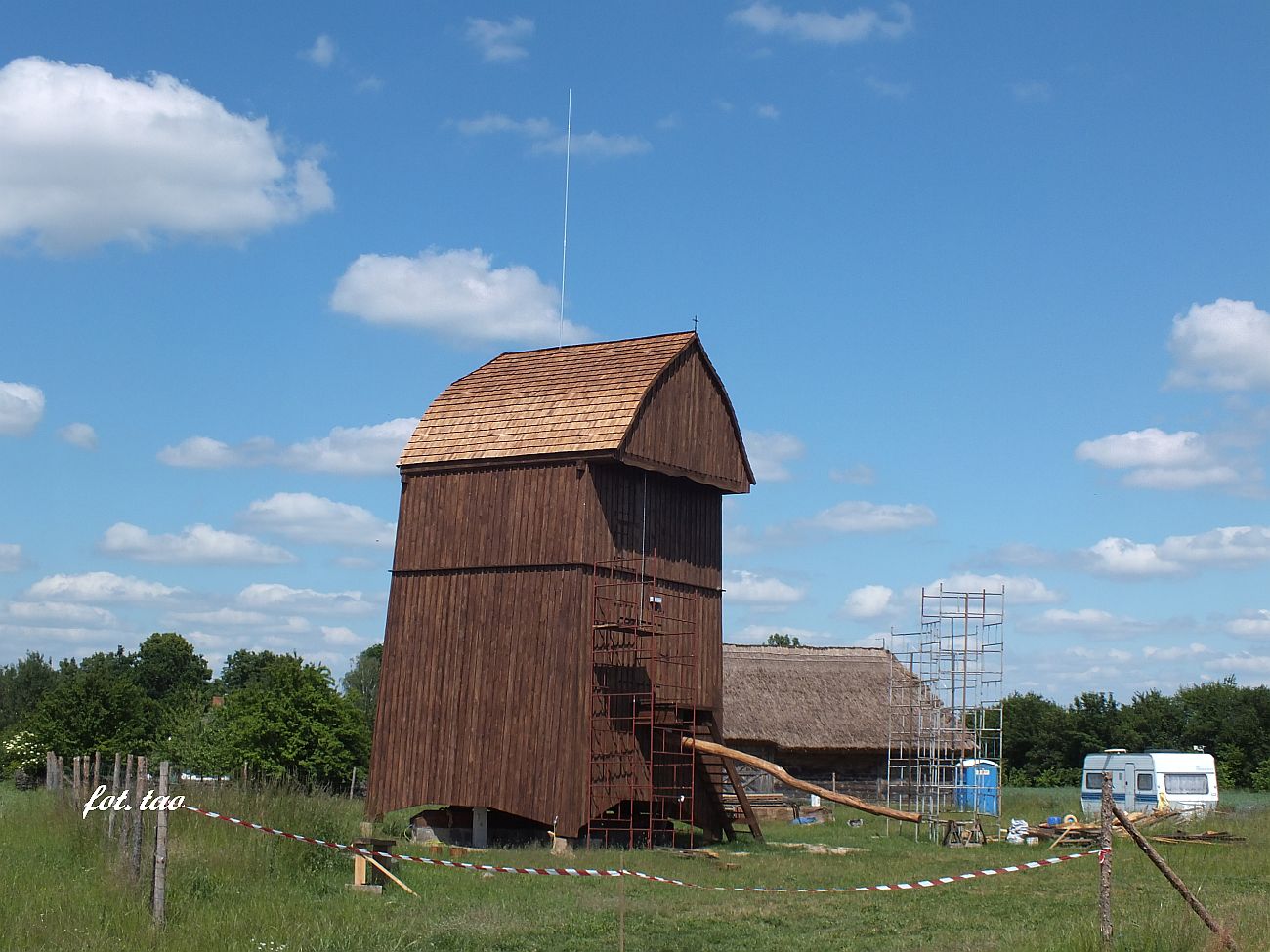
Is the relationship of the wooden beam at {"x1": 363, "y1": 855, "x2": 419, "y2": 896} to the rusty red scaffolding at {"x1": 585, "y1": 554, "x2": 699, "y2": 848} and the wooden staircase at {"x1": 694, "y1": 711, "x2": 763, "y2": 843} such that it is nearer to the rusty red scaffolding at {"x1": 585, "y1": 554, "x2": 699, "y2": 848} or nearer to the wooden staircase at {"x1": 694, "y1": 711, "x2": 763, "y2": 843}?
the rusty red scaffolding at {"x1": 585, "y1": 554, "x2": 699, "y2": 848}

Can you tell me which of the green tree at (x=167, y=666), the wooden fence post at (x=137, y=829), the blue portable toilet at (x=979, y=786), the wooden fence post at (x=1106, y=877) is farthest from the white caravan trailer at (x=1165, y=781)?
the green tree at (x=167, y=666)

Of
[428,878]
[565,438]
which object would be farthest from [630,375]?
[428,878]

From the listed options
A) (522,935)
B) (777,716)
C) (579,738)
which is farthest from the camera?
(777,716)

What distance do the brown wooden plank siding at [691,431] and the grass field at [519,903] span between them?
9036 millimetres

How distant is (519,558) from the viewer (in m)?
31.7

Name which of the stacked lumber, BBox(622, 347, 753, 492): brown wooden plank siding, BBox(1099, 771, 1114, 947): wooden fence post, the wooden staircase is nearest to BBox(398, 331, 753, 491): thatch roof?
BBox(622, 347, 753, 492): brown wooden plank siding

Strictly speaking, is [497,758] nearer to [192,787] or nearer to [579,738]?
[579,738]

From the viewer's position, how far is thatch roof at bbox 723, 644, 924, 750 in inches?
2030

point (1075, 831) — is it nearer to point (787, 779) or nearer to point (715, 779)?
point (787, 779)

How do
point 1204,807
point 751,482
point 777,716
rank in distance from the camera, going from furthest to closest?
point 777,716, point 1204,807, point 751,482

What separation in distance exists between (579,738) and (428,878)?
8080 mm

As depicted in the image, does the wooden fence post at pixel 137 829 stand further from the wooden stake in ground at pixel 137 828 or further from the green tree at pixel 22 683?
the green tree at pixel 22 683

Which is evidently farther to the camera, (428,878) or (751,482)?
(751,482)

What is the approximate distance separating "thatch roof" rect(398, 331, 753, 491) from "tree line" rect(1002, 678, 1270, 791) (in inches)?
1947
